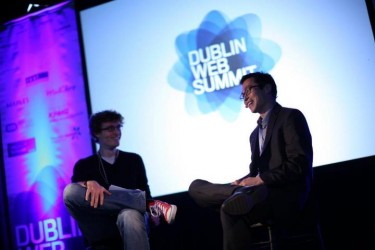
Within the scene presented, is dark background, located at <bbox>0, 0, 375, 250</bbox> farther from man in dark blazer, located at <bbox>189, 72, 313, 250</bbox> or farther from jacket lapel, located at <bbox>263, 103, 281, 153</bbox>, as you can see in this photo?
jacket lapel, located at <bbox>263, 103, 281, 153</bbox>

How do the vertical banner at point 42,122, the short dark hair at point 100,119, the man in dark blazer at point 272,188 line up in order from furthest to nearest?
the vertical banner at point 42,122, the short dark hair at point 100,119, the man in dark blazer at point 272,188

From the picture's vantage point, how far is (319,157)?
3.31 meters

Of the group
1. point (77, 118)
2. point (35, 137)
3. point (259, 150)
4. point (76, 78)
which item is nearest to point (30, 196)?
point (35, 137)

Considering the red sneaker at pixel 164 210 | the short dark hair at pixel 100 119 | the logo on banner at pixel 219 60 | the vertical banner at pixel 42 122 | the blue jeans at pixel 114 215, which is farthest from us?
the vertical banner at pixel 42 122

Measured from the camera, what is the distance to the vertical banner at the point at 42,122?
434 centimetres

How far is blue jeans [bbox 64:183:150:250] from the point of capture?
8.14 feet

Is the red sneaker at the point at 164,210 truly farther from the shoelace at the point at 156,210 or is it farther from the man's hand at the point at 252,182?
the man's hand at the point at 252,182

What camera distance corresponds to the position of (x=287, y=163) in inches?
88.7

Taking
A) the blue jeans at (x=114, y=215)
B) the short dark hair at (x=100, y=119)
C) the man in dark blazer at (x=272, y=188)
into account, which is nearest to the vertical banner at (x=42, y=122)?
the short dark hair at (x=100, y=119)

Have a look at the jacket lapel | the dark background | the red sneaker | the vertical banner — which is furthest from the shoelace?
the vertical banner

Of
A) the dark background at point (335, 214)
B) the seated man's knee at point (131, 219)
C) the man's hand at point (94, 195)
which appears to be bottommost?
the dark background at point (335, 214)

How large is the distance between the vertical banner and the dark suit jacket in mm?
2338

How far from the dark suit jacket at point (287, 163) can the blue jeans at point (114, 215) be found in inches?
30.2

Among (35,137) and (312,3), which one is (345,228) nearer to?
(312,3)
